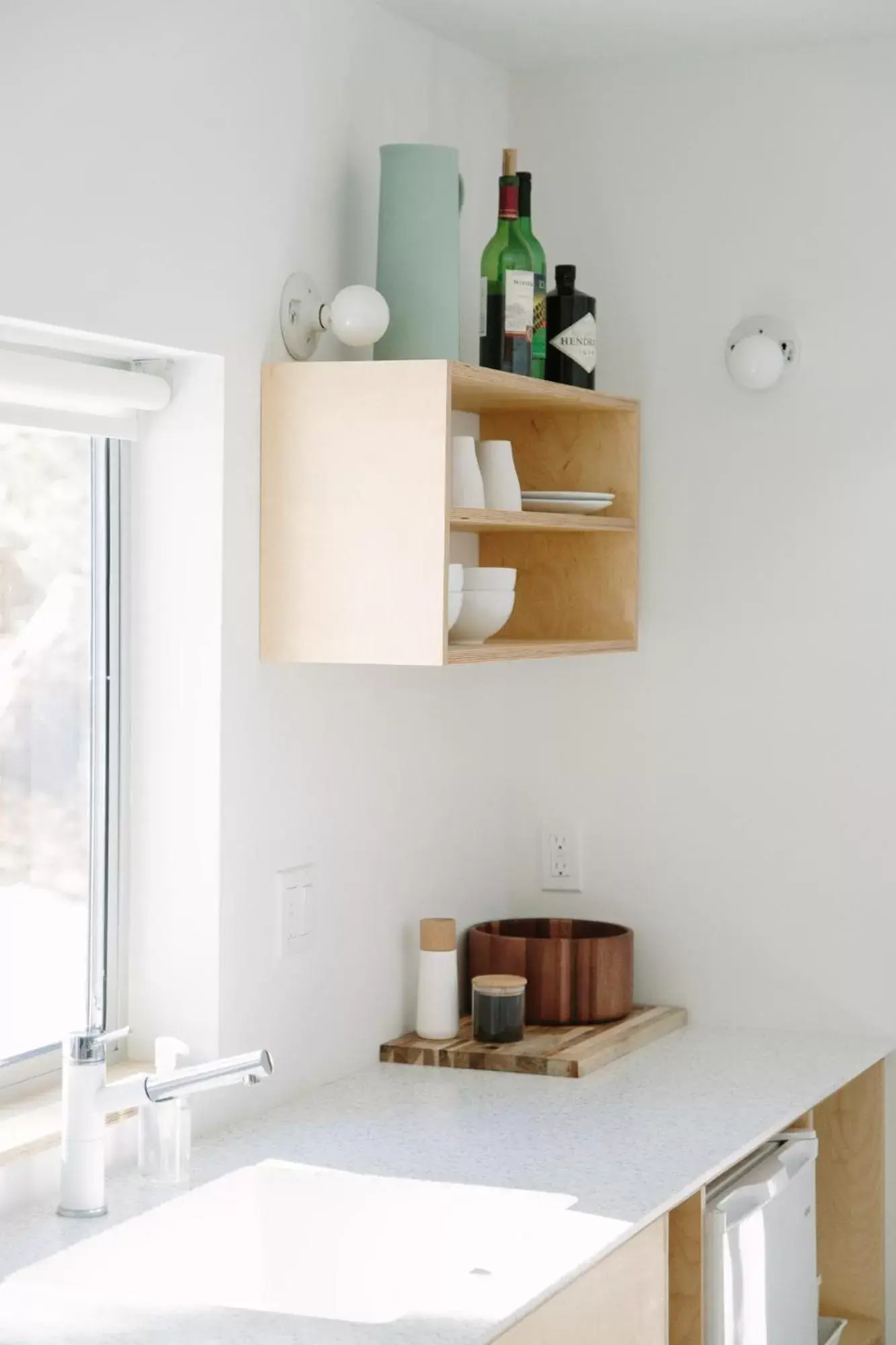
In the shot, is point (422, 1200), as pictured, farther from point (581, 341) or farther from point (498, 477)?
point (581, 341)

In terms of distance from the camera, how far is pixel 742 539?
2.93 m

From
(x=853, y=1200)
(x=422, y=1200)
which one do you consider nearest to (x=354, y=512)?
(x=422, y=1200)

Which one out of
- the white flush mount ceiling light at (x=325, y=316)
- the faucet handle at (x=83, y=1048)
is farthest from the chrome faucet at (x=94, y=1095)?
the white flush mount ceiling light at (x=325, y=316)

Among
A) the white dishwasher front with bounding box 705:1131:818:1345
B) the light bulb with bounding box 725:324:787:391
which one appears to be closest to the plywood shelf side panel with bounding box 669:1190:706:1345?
the white dishwasher front with bounding box 705:1131:818:1345

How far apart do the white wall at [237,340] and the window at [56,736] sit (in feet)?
0.18

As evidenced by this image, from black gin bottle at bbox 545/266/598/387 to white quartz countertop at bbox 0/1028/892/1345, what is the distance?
1075 millimetres

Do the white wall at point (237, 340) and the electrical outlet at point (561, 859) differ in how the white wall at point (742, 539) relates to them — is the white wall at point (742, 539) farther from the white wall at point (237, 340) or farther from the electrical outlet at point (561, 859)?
the white wall at point (237, 340)

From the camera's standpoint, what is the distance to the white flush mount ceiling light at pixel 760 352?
2830 mm

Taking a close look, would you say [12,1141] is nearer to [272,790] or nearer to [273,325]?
[272,790]

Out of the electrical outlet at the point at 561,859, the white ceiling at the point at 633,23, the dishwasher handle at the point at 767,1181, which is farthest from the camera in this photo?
the electrical outlet at the point at 561,859

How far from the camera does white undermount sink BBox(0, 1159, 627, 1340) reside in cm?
174

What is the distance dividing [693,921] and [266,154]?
57.1 inches

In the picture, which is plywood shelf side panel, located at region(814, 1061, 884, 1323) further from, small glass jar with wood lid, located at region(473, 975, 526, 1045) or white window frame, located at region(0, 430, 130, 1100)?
white window frame, located at region(0, 430, 130, 1100)

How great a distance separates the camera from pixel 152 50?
6.87 feet
